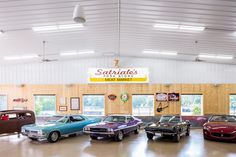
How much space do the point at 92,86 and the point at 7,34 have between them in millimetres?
6356

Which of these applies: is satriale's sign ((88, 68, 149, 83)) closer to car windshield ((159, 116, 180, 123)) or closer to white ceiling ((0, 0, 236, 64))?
white ceiling ((0, 0, 236, 64))

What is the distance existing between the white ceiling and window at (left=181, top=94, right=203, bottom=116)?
9.71ft

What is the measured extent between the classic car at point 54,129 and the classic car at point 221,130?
5838 millimetres

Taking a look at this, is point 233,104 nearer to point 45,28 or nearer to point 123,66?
point 123,66

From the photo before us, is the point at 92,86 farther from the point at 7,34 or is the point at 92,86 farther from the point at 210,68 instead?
the point at 210,68

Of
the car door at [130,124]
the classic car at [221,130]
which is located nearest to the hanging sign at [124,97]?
the car door at [130,124]

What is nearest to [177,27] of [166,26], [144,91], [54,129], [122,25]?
[166,26]

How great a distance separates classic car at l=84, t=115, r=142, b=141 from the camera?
29.9ft

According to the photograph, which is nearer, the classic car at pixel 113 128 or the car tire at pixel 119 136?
the classic car at pixel 113 128

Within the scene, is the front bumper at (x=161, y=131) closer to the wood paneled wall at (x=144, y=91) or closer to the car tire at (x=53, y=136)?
the car tire at (x=53, y=136)

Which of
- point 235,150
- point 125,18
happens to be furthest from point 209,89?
point 125,18

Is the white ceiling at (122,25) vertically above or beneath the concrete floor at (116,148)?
above

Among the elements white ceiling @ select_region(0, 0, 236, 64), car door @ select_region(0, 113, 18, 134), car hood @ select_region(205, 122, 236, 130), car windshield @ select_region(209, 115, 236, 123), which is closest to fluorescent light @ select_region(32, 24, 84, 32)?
white ceiling @ select_region(0, 0, 236, 64)

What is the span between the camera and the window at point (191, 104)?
13.9 meters
